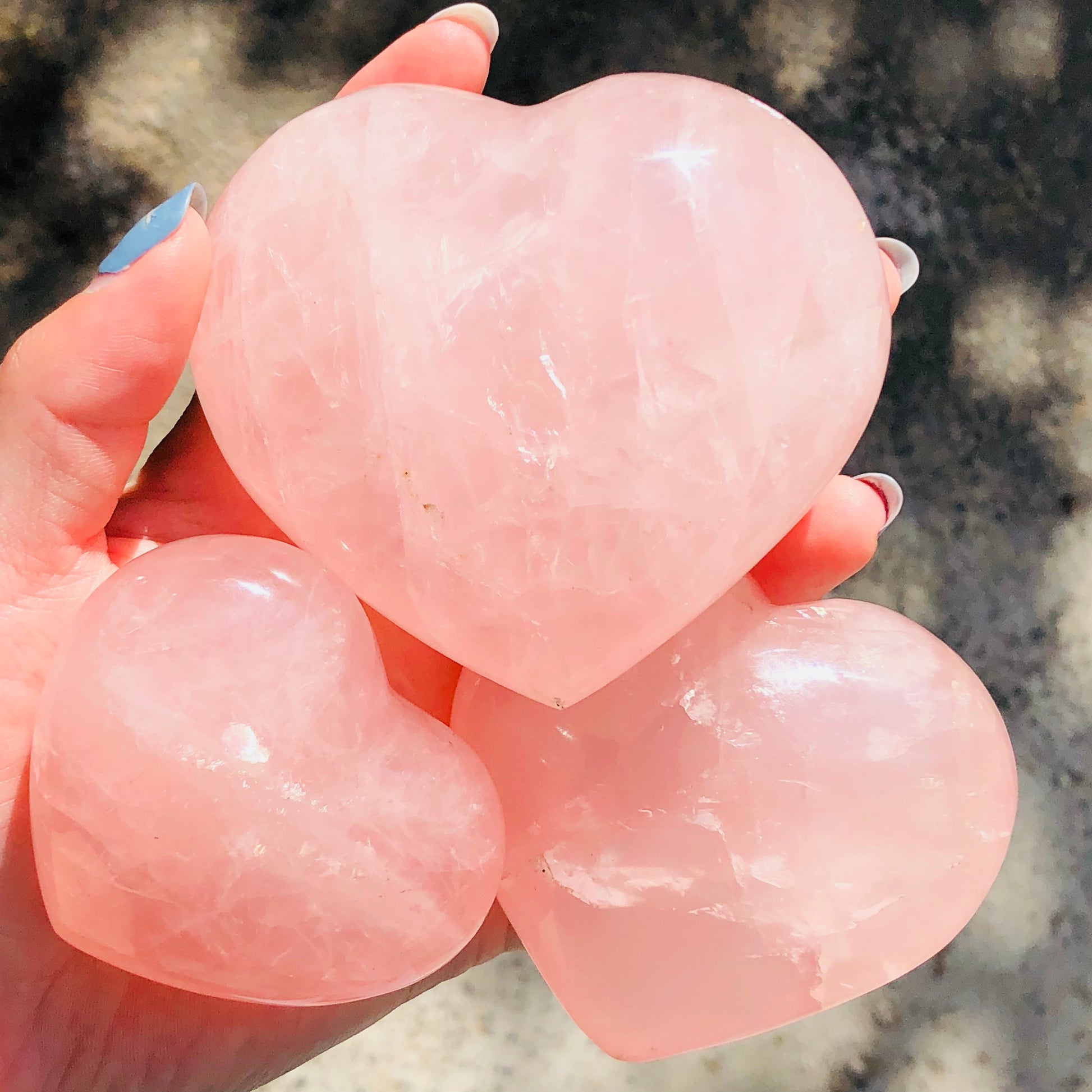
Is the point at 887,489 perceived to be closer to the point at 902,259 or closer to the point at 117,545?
the point at 902,259

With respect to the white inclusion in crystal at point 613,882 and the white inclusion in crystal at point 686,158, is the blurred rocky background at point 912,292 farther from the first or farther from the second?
the white inclusion in crystal at point 686,158

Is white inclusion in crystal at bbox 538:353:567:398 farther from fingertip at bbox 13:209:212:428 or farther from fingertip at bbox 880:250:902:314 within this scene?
fingertip at bbox 880:250:902:314

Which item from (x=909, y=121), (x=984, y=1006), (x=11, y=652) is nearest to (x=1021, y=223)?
(x=909, y=121)

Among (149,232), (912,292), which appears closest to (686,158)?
(149,232)

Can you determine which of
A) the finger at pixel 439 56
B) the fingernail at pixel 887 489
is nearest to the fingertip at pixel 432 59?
the finger at pixel 439 56

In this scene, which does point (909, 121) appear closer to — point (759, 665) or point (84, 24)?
point (759, 665)
